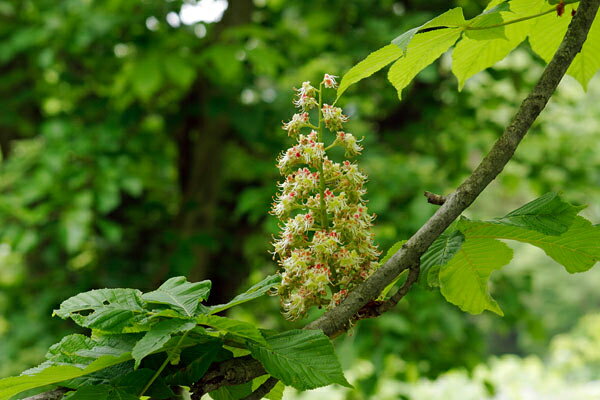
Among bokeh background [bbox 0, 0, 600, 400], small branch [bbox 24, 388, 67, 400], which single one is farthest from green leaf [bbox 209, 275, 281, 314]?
bokeh background [bbox 0, 0, 600, 400]

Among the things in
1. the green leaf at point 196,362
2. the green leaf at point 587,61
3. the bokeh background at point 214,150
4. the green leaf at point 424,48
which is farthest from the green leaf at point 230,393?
the bokeh background at point 214,150

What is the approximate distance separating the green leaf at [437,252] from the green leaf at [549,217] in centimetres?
5

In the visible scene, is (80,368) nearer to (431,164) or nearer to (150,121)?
(431,164)

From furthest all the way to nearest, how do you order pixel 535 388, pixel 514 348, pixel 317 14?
pixel 514 348 < pixel 535 388 < pixel 317 14

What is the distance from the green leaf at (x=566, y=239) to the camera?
0.53 meters

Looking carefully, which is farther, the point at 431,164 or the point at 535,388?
the point at 535,388

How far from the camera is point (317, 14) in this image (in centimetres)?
319

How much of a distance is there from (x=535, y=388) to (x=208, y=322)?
5273 millimetres

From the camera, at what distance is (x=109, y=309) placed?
1.56 ft

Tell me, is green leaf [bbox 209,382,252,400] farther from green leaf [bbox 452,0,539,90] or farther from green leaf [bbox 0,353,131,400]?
green leaf [bbox 452,0,539,90]

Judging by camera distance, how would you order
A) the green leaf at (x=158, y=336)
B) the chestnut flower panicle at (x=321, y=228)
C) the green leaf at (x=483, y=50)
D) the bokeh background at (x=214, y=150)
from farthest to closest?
the bokeh background at (x=214, y=150)
the green leaf at (x=483, y=50)
the chestnut flower panicle at (x=321, y=228)
the green leaf at (x=158, y=336)

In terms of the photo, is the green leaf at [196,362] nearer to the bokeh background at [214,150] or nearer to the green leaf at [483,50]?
the green leaf at [483,50]

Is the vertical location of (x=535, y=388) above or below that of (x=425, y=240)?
below

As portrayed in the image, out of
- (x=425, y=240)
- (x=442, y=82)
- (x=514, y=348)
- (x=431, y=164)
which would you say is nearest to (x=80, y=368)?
(x=425, y=240)
